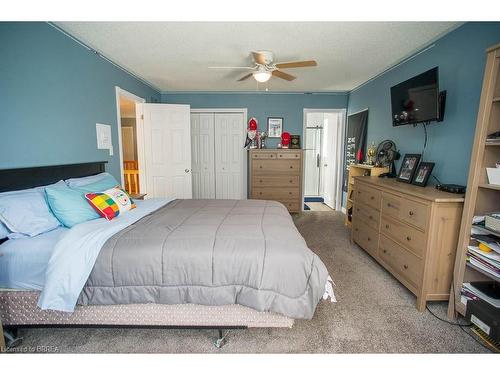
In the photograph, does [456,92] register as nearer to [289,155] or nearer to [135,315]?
[289,155]

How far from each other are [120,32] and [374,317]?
130 inches

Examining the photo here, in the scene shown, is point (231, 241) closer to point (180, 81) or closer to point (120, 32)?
point (120, 32)

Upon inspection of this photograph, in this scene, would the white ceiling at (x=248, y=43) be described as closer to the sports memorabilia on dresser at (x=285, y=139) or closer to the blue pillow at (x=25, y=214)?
the sports memorabilia on dresser at (x=285, y=139)

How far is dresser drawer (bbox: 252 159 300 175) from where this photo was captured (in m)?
4.27

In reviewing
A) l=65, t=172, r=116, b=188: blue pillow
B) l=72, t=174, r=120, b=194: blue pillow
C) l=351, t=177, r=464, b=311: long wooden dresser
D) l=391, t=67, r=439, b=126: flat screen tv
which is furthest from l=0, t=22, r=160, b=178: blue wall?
l=391, t=67, r=439, b=126: flat screen tv

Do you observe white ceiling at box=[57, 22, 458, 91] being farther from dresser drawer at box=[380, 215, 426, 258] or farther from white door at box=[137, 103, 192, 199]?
dresser drawer at box=[380, 215, 426, 258]

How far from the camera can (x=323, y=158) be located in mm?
Answer: 5840

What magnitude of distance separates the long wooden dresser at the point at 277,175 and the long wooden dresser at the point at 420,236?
1.99 meters

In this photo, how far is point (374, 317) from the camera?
1.75 meters

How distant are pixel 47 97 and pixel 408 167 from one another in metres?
3.60

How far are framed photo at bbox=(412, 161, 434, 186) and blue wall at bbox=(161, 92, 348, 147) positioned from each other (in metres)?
2.61

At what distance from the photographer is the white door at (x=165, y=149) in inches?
148
